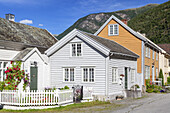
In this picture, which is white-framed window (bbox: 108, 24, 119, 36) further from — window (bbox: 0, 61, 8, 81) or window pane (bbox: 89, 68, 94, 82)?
window (bbox: 0, 61, 8, 81)

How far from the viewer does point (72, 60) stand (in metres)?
20.9

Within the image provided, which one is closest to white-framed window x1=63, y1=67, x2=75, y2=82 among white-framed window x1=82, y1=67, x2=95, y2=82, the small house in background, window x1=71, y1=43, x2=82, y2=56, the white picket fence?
white-framed window x1=82, y1=67, x2=95, y2=82

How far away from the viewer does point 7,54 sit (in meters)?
18.9

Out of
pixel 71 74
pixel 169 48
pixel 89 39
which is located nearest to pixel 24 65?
pixel 71 74

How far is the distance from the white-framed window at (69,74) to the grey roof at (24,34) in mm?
3769

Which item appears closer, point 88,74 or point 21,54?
point 21,54

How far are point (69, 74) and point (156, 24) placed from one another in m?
80.2

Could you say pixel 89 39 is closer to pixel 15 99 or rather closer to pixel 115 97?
pixel 115 97

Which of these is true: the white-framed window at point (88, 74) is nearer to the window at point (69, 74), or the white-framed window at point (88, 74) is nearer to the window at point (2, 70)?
the window at point (69, 74)

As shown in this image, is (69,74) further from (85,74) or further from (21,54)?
(21,54)

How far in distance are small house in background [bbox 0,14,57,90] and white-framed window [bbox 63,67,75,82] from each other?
62.4 inches

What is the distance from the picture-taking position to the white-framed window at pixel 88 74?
65.2 ft

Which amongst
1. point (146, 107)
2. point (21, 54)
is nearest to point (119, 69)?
point (146, 107)

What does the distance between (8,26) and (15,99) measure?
28.2 ft
